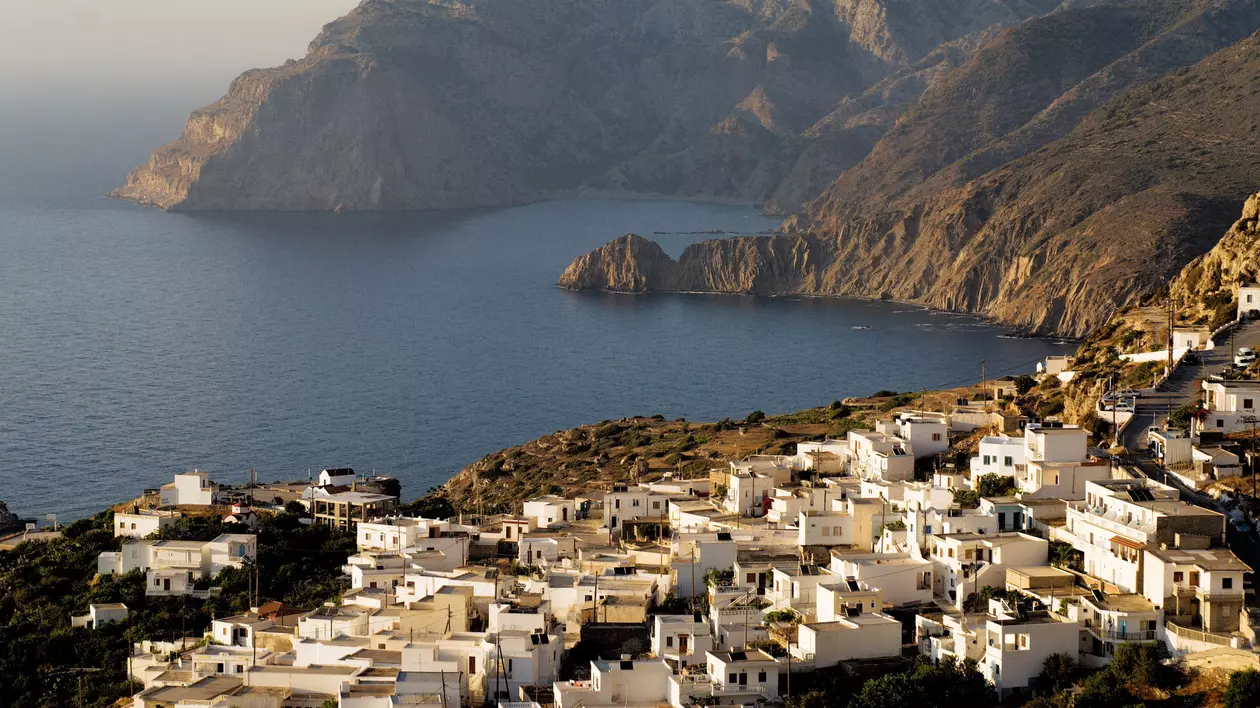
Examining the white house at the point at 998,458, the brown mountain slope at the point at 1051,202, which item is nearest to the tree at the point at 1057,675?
the white house at the point at 998,458

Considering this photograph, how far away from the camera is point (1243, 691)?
80.0ft

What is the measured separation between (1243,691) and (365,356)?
7541 cm

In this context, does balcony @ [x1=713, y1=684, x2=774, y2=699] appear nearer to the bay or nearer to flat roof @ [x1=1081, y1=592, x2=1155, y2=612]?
flat roof @ [x1=1081, y1=592, x2=1155, y2=612]

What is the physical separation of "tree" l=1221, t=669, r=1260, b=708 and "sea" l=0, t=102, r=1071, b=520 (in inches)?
1437

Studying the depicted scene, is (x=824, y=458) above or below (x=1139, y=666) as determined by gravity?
above

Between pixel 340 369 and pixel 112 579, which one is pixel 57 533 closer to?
Result: pixel 112 579

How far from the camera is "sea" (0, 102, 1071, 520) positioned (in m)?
68.7

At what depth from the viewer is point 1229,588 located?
87.6 ft

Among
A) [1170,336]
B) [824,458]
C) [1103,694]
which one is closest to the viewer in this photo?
[1103,694]

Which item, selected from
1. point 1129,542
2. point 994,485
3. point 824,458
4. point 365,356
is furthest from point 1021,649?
point 365,356

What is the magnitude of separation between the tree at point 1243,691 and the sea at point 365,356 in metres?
36.5

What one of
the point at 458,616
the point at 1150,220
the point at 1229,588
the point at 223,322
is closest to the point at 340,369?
the point at 223,322

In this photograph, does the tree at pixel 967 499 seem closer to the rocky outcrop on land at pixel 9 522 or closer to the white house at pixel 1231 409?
the white house at pixel 1231 409

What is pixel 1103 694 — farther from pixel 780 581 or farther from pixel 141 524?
pixel 141 524
